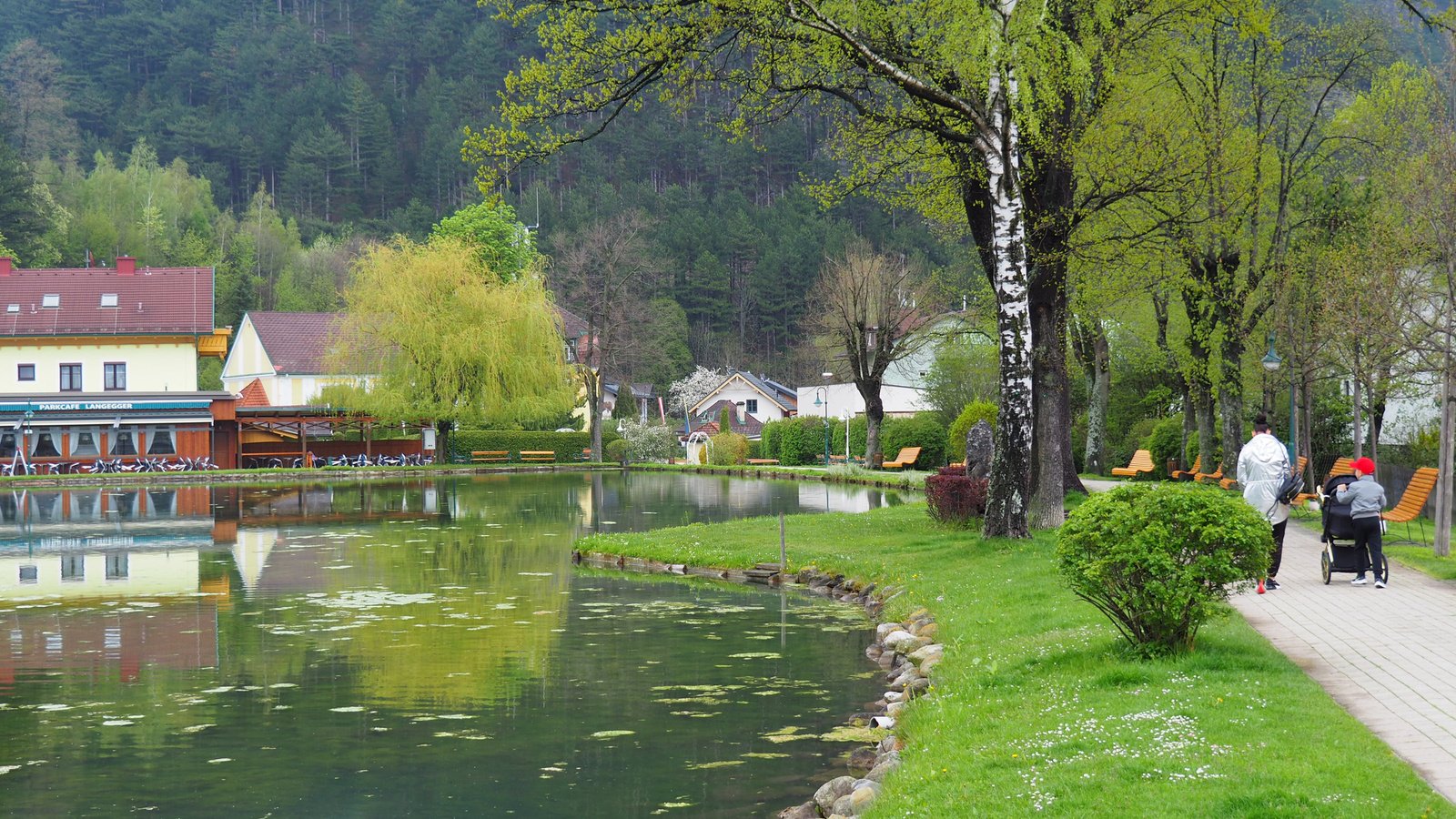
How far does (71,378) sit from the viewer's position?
203 feet

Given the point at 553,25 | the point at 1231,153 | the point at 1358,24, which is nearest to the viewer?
the point at 553,25

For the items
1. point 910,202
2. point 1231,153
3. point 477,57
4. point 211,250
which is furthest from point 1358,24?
point 477,57

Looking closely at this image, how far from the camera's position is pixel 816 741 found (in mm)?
9617

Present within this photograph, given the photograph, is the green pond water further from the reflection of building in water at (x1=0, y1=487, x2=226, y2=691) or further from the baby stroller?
the baby stroller

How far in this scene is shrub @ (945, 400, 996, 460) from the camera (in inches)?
1652

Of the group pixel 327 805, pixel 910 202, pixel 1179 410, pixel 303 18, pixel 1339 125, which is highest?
pixel 303 18

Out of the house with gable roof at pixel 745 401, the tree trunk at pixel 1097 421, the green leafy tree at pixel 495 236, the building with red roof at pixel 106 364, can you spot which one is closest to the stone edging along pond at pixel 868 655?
the tree trunk at pixel 1097 421

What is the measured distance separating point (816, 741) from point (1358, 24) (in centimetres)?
2492

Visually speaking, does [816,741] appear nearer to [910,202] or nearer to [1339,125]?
[910,202]

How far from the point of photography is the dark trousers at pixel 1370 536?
42.3ft

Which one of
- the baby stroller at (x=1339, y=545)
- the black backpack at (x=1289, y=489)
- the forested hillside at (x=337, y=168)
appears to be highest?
the forested hillside at (x=337, y=168)

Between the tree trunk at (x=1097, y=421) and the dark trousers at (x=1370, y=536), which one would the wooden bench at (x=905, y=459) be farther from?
the dark trousers at (x=1370, y=536)

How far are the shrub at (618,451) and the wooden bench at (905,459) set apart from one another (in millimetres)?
17753

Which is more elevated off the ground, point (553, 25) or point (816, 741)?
point (553, 25)
